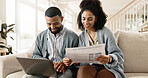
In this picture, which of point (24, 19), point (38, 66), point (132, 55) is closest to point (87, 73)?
point (38, 66)

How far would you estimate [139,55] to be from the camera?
1.48 meters

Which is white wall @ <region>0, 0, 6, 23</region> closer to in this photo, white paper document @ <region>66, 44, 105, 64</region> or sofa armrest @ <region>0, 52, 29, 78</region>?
sofa armrest @ <region>0, 52, 29, 78</region>

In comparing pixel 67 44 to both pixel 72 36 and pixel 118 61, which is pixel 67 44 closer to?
pixel 72 36

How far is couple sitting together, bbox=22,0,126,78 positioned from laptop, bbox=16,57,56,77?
0.06 m

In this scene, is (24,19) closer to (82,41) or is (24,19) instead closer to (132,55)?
(82,41)

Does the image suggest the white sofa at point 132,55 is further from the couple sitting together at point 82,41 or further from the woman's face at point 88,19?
the woman's face at point 88,19

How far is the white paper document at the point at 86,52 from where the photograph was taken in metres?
1.01

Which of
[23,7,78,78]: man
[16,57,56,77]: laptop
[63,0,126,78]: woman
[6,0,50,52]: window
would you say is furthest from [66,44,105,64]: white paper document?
[6,0,50,52]: window

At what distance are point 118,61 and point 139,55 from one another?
0.42 metres

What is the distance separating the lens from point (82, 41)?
1.38 m

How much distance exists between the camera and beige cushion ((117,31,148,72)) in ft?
4.81

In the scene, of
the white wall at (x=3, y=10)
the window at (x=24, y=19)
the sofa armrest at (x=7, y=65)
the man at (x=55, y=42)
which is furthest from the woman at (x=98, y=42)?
the white wall at (x=3, y=10)

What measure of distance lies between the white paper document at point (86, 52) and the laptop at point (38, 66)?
0.18 meters

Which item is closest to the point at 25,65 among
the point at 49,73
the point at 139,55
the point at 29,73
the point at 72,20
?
the point at 29,73
